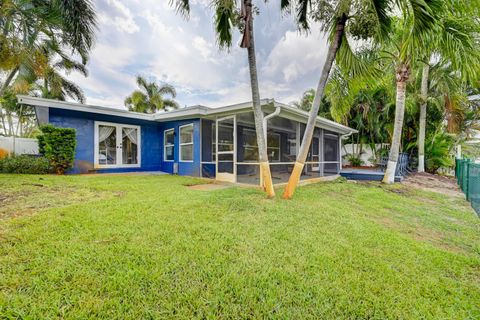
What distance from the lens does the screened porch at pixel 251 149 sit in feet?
26.3

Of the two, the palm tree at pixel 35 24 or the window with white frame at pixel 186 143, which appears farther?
the window with white frame at pixel 186 143

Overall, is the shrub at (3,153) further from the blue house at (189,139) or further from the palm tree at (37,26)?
the palm tree at (37,26)

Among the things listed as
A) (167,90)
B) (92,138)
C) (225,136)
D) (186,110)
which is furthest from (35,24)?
(167,90)

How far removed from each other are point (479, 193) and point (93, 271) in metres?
8.91

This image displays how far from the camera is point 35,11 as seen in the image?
280 inches

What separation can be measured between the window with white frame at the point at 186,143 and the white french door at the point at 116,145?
251 cm

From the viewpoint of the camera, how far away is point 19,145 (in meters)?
8.56

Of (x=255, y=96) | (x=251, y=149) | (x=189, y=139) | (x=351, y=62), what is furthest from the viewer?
(x=251, y=149)

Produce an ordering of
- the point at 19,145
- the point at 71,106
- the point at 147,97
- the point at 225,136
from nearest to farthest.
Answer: the point at 71,106
the point at 225,136
the point at 19,145
the point at 147,97

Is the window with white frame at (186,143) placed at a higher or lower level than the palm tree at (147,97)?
lower

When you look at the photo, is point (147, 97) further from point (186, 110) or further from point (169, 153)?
point (186, 110)

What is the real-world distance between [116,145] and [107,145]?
0.36 meters

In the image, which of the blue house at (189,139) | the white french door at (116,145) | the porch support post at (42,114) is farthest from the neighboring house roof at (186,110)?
the white french door at (116,145)

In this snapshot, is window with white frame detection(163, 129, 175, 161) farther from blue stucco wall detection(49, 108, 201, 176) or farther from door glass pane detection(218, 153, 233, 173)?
door glass pane detection(218, 153, 233, 173)
